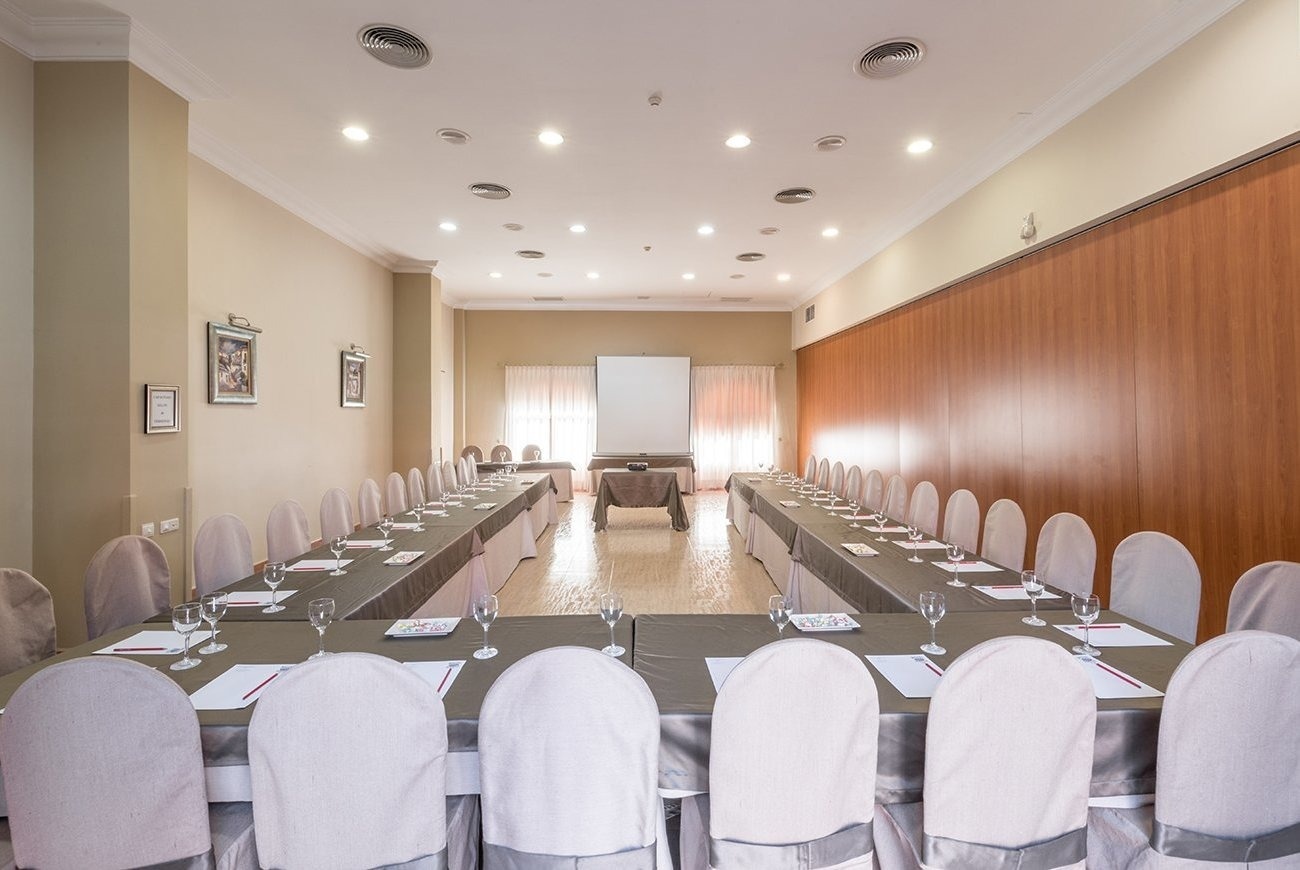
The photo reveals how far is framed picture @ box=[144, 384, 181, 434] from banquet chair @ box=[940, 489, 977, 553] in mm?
4942

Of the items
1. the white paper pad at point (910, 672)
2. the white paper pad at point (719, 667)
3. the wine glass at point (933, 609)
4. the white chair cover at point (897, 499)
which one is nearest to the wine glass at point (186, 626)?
the white paper pad at point (719, 667)

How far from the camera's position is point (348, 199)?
605 cm

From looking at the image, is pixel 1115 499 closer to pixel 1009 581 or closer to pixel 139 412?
pixel 1009 581

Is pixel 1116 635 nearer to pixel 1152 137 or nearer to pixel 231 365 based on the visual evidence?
pixel 1152 137

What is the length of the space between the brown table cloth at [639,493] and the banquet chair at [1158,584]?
5.58 m

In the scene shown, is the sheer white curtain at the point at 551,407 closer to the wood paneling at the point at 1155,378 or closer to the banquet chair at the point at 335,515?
the wood paneling at the point at 1155,378

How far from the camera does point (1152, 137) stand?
11.2 ft

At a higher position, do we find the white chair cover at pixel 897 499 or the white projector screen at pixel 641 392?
the white projector screen at pixel 641 392

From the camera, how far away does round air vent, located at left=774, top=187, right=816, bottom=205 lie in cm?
580

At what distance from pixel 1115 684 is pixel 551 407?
10.6 m

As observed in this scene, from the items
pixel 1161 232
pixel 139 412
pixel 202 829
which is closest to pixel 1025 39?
pixel 1161 232

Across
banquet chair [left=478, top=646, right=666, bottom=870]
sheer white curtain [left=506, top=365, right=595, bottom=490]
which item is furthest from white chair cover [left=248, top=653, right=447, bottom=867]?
sheer white curtain [left=506, top=365, right=595, bottom=490]

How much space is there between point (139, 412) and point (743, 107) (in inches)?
165

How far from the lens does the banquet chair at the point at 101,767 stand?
1265 mm
